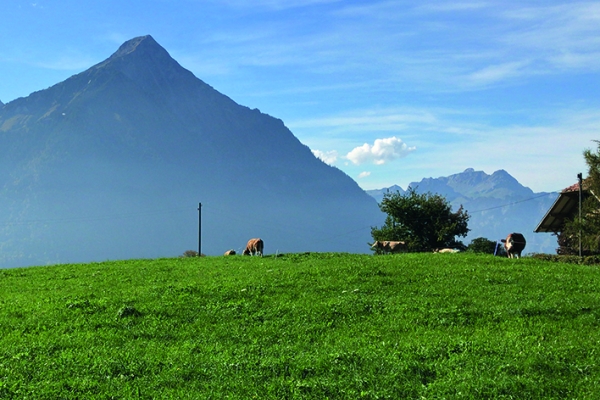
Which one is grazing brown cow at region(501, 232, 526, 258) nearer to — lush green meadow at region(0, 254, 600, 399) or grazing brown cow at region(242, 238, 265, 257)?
lush green meadow at region(0, 254, 600, 399)

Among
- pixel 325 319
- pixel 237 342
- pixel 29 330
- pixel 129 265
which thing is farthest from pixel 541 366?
pixel 129 265

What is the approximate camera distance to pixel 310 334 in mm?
15227

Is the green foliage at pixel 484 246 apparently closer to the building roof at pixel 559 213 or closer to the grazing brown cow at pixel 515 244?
the building roof at pixel 559 213

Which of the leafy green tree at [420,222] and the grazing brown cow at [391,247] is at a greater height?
the leafy green tree at [420,222]

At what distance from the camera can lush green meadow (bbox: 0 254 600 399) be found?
11523 millimetres

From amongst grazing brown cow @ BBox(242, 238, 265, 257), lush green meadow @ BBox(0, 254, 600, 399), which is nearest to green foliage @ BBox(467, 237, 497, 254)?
grazing brown cow @ BBox(242, 238, 265, 257)

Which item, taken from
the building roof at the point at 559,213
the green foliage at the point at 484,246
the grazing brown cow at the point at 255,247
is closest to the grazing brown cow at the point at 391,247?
the grazing brown cow at the point at 255,247

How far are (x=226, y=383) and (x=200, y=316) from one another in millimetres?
5578

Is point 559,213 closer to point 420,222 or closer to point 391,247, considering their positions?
point 420,222

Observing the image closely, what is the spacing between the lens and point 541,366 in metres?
12.3

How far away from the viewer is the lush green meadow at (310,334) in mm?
11523

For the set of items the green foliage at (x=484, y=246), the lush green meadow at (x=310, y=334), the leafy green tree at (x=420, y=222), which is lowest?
the lush green meadow at (x=310, y=334)

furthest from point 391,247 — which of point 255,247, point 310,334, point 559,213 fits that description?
point 559,213

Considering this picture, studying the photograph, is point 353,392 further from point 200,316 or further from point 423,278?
point 423,278
